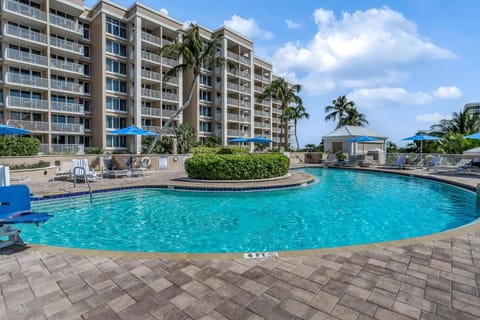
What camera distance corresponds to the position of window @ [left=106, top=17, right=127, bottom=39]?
26.2 meters

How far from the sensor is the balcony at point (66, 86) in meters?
23.4

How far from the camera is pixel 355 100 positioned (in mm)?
37281

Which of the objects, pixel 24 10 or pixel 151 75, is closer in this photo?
pixel 24 10

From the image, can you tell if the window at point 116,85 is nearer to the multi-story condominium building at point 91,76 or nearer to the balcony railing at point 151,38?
the multi-story condominium building at point 91,76

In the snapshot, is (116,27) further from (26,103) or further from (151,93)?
(26,103)

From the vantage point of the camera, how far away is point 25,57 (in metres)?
21.9

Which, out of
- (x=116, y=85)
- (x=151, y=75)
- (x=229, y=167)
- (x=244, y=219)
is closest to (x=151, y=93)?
(x=151, y=75)

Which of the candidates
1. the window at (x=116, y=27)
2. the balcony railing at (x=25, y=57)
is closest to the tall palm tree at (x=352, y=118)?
the window at (x=116, y=27)

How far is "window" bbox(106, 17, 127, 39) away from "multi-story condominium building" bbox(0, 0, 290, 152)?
10cm

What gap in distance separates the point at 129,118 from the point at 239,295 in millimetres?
27708

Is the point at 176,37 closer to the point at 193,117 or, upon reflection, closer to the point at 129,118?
the point at 193,117

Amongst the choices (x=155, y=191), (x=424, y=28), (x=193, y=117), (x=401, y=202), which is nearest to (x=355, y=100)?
(x=193, y=117)

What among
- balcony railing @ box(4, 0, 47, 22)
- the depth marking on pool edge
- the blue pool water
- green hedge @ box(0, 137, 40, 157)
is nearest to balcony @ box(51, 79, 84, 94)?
balcony railing @ box(4, 0, 47, 22)

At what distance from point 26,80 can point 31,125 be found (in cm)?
383
